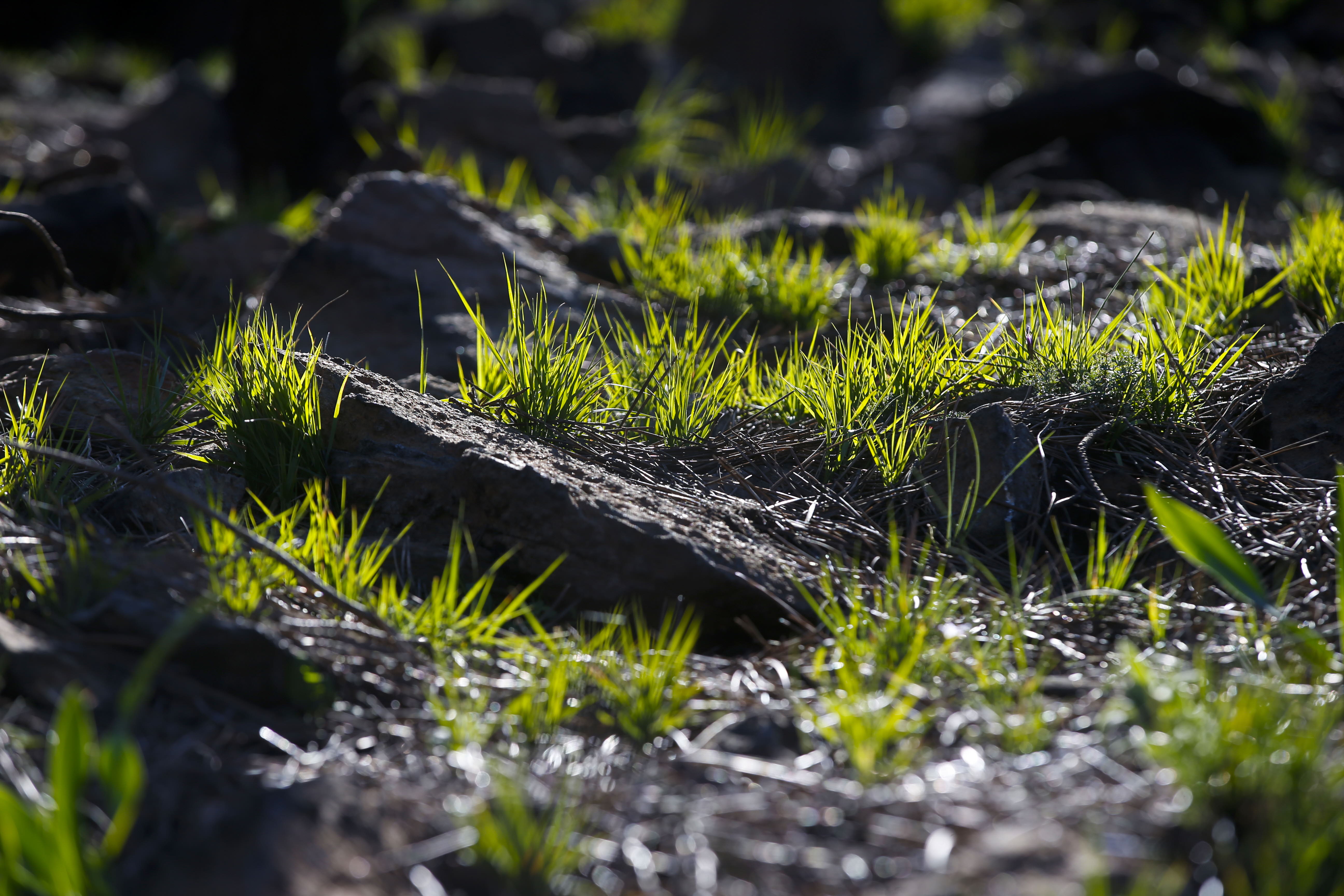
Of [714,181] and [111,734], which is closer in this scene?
[111,734]

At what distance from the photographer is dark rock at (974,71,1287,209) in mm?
4973

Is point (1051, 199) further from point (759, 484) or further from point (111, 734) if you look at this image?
point (111, 734)

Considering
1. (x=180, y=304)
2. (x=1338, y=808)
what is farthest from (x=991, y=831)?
(x=180, y=304)

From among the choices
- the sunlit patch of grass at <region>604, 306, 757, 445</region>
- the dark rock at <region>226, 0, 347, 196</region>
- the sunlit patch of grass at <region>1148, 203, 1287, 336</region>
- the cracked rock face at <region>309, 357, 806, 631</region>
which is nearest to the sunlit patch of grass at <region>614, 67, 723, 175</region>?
the dark rock at <region>226, 0, 347, 196</region>

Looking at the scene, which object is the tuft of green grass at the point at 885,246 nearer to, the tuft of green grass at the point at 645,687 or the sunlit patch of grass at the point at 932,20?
the tuft of green grass at the point at 645,687

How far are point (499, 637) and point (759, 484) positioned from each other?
0.67 meters

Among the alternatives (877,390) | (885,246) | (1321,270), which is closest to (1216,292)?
(1321,270)

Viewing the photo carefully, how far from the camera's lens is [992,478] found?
6.11ft

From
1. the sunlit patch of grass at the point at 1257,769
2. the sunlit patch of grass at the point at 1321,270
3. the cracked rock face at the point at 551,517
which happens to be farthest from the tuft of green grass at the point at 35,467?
the sunlit patch of grass at the point at 1321,270

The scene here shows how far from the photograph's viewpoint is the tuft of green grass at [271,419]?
77.0 inches

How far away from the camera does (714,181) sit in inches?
188

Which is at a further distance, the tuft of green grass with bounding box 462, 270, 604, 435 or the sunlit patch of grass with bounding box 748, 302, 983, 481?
the tuft of green grass with bounding box 462, 270, 604, 435

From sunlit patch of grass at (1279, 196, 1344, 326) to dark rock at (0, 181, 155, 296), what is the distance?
346 centimetres

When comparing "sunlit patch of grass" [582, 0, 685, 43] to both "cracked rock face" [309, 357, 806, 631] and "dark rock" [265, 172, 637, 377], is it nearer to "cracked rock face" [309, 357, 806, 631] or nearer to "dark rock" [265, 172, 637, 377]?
"dark rock" [265, 172, 637, 377]
